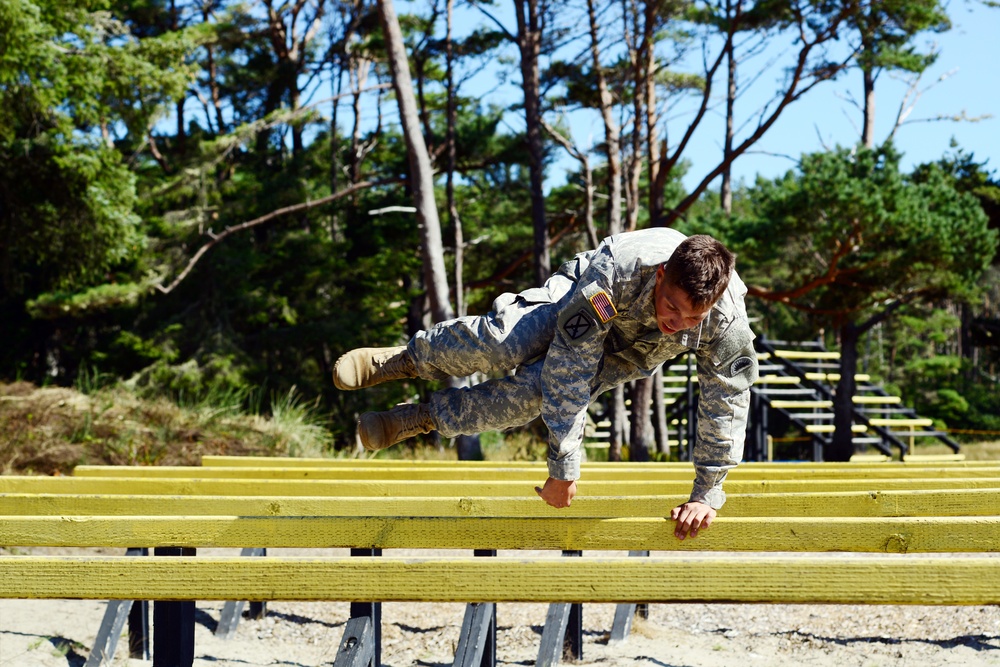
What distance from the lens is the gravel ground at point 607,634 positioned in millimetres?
5352

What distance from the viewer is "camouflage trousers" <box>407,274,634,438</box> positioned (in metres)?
3.28

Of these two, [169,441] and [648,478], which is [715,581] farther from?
[169,441]

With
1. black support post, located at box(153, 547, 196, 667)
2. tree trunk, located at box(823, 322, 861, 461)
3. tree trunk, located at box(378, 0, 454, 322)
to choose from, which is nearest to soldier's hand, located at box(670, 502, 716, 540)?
black support post, located at box(153, 547, 196, 667)

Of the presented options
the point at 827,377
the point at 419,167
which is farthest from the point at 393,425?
the point at 827,377

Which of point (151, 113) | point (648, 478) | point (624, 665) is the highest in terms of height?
point (151, 113)

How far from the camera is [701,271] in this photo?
8.72ft

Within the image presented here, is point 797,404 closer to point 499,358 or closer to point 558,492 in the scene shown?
point 499,358

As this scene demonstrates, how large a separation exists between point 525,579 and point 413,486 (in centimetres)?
115

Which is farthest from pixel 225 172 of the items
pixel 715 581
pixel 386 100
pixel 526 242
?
pixel 715 581

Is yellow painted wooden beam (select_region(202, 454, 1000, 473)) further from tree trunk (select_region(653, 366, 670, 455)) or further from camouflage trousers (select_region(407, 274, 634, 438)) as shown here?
tree trunk (select_region(653, 366, 670, 455))

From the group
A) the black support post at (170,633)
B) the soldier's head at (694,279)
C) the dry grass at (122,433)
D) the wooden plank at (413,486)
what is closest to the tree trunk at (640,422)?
the dry grass at (122,433)

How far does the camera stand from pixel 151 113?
1333 centimetres

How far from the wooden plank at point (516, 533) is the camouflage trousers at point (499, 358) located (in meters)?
0.63

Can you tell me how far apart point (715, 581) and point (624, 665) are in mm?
3120
